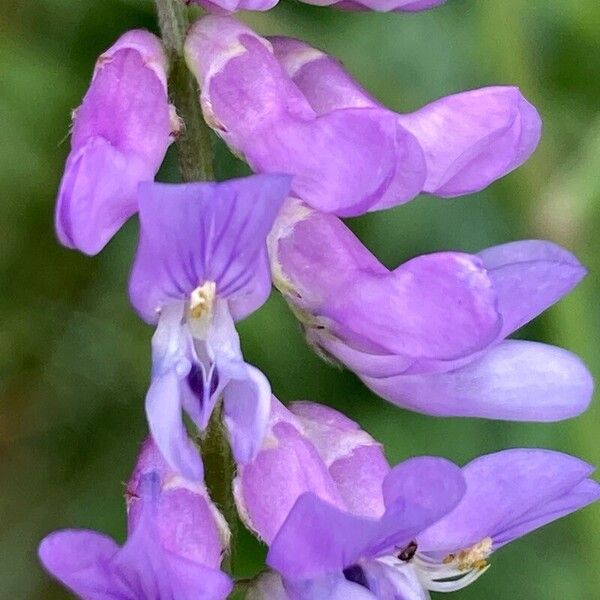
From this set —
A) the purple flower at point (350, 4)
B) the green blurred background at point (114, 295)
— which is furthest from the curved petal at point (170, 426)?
the green blurred background at point (114, 295)

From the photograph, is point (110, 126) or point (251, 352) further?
point (251, 352)

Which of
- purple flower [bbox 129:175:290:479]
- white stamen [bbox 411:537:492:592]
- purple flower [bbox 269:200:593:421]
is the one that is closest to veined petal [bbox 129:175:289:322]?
purple flower [bbox 129:175:290:479]

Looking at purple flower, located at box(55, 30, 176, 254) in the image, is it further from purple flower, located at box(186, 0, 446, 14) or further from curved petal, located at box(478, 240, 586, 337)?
curved petal, located at box(478, 240, 586, 337)

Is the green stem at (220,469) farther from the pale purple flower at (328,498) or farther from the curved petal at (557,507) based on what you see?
the curved petal at (557,507)

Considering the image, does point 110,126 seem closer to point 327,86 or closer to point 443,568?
point 327,86

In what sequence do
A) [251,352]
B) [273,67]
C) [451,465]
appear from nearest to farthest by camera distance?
1. [451,465]
2. [273,67]
3. [251,352]

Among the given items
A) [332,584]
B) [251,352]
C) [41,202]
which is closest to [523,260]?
[332,584]
